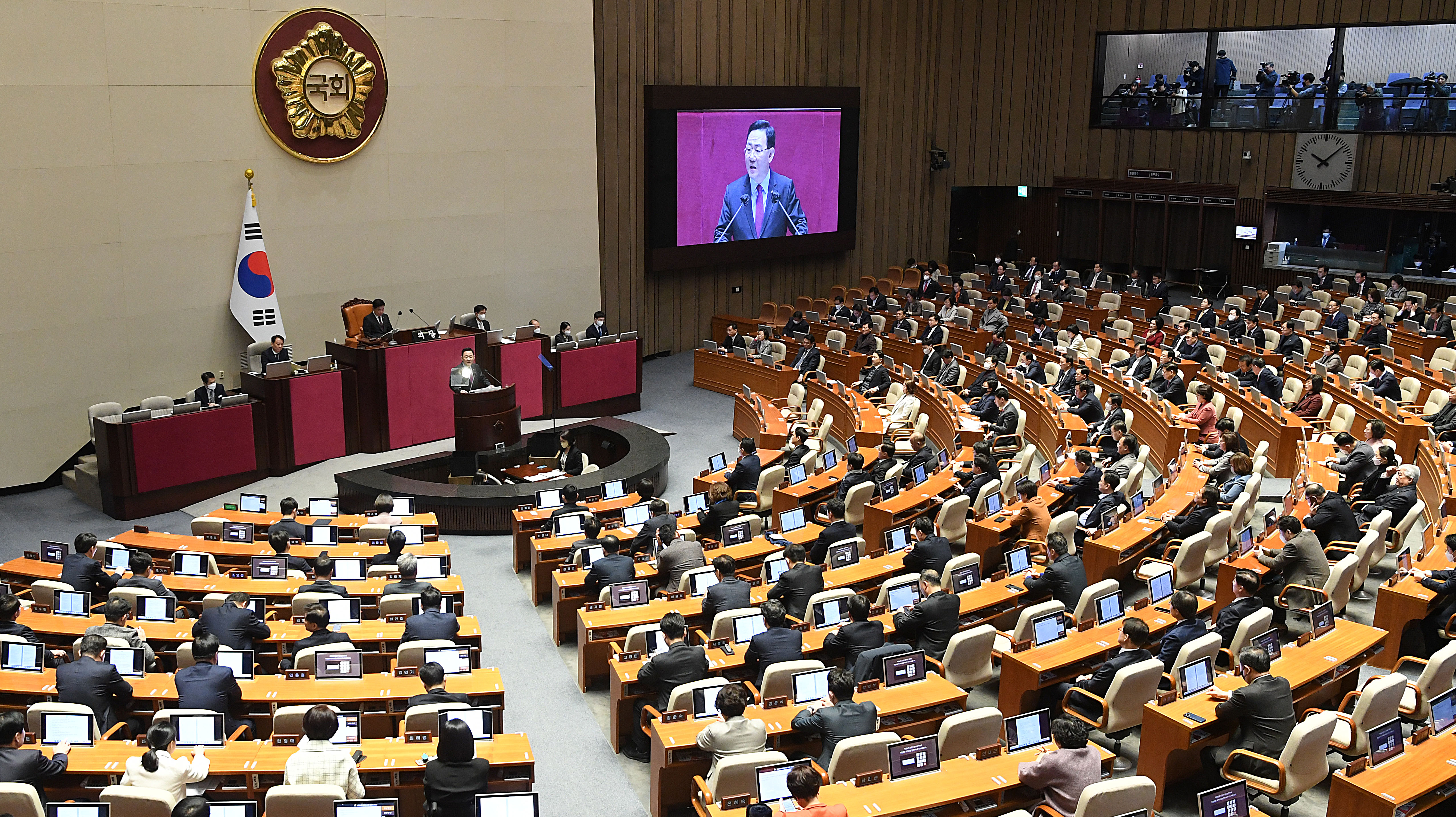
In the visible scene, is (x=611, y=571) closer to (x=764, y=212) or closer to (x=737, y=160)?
(x=737, y=160)

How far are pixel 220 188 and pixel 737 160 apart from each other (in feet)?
30.3

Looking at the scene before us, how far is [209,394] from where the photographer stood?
576 inches

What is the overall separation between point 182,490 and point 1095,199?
18.9 meters

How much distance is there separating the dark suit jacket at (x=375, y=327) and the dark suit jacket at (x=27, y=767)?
390 inches

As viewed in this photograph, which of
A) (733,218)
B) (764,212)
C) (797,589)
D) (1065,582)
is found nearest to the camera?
(1065,582)

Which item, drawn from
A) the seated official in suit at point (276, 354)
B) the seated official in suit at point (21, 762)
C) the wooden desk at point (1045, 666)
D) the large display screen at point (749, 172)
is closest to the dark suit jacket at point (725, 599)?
the wooden desk at point (1045, 666)

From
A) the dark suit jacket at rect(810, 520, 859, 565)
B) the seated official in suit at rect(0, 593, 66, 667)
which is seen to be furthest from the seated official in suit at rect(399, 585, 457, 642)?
the dark suit jacket at rect(810, 520, 859, 565)

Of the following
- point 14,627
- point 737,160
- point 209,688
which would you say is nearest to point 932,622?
point 209,688

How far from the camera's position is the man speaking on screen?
22062 mm

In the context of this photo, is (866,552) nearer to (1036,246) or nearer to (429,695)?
(429,695)

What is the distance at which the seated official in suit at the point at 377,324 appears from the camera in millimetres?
16078

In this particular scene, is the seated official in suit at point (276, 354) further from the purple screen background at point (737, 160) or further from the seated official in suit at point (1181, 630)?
the seated official in suit at point (1181, 630)

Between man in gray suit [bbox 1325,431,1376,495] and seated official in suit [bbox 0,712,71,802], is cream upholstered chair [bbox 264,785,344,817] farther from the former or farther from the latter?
man in gray suit [bbox 1325,431,1376,495]

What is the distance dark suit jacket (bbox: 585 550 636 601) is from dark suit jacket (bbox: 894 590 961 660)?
2.34 metres
